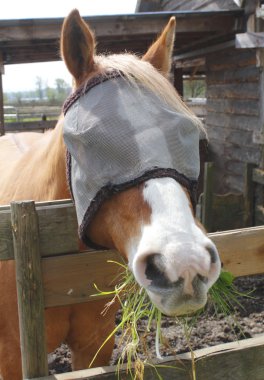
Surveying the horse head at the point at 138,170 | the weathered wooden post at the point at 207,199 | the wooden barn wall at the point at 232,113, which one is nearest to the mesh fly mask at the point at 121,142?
the horse head at the point at 138,170

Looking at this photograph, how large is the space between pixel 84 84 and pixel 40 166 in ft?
2.31

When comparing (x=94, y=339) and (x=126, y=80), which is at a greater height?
(x=126, y=80)

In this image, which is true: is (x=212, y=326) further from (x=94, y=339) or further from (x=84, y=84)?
(x=84, y=84)

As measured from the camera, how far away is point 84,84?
169cm

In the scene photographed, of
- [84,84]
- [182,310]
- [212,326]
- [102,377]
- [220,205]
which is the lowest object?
[212,326]

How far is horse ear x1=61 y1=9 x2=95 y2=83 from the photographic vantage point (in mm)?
1651

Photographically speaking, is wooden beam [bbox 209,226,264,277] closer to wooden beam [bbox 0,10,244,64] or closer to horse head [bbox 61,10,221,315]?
horse head [bbox 61,10,221,315]

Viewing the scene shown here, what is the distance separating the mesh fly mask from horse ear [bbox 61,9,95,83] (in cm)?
13

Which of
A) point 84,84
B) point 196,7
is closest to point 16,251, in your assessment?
point 84,84

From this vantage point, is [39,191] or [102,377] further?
[39,191]

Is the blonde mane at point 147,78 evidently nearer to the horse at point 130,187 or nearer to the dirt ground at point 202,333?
the horse at point 130,187

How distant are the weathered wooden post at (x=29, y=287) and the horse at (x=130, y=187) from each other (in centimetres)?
19

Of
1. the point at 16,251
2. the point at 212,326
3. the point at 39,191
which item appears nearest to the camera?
the point at 16,251

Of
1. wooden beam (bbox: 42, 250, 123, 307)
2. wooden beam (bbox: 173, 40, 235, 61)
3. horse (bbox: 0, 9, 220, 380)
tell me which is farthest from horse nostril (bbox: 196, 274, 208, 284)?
wooden beam (bbox: 173, 40, 235, 61)
